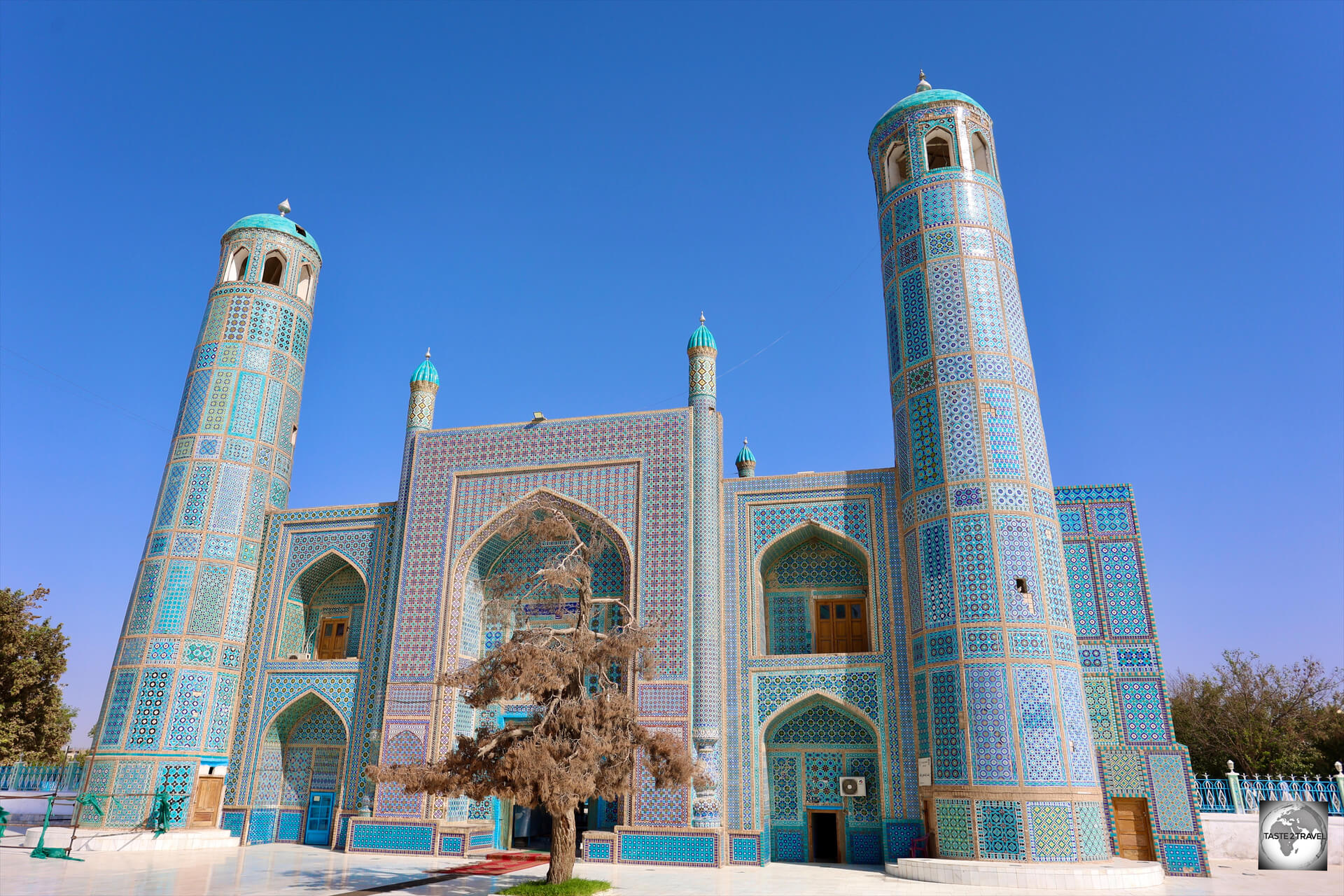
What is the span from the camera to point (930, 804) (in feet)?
41.4

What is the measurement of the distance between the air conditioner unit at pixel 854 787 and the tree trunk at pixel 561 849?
551 centimetres

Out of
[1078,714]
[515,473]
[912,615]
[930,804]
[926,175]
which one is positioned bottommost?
[930,804]

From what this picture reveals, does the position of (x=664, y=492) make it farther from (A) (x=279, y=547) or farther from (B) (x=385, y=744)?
(A) (x=279, y=547)

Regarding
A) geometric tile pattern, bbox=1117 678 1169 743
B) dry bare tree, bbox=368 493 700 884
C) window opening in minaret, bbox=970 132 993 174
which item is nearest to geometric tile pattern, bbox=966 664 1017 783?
geometric tile pattern, bbox=1117 678 1169 743

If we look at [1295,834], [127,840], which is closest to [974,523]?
[1295,834]

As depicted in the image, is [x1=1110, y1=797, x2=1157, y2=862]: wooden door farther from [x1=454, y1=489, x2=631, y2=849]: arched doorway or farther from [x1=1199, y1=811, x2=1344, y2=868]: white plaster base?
[x1=454, y1=489, x2=631, y2=849]: arched doorway

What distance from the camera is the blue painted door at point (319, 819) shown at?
15828 millimetres

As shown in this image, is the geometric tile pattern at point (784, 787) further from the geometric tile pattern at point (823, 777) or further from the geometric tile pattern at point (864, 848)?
the geometric tile pattern at point (864, 848)

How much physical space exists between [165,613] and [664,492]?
8.99 meters

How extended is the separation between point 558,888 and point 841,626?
719 cm

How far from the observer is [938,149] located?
652 inches

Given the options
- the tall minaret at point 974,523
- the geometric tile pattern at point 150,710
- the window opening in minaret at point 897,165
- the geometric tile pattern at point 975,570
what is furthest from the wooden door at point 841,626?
the geometric tile pattern at point 150,710

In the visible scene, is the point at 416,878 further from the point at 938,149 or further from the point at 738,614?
the point at 938,149

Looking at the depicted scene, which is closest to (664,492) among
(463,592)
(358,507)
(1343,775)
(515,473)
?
(515,473)
